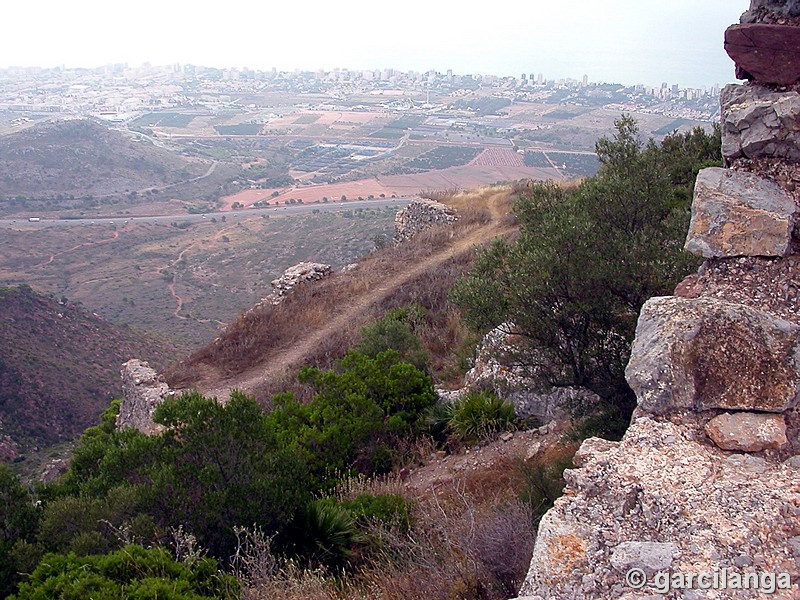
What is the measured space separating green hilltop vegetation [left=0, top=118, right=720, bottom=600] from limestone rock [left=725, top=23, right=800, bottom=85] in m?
1.55

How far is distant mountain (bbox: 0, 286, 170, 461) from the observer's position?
2020cm

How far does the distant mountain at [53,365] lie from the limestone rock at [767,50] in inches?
733

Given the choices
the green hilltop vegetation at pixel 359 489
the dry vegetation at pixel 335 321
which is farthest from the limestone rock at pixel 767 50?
the dry vegetation at pixel 335 321

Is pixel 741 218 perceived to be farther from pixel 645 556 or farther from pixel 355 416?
pixel 355 416

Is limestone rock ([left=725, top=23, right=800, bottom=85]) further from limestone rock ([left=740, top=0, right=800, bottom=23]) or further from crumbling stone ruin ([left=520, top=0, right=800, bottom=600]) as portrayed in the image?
limestone rock ([left=740, top=0, right=800, bottom=23])

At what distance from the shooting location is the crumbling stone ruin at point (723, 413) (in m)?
3.10

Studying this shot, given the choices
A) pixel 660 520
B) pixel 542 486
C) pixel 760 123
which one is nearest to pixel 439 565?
pixel 542 486

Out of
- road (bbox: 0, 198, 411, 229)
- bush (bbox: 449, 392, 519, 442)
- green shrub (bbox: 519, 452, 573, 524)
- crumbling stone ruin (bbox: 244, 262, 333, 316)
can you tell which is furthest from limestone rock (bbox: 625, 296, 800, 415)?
road (bbox: 0, 198, 411, 229)

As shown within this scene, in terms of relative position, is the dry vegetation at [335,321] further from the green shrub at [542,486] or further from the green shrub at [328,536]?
the green shrub at [328,536]

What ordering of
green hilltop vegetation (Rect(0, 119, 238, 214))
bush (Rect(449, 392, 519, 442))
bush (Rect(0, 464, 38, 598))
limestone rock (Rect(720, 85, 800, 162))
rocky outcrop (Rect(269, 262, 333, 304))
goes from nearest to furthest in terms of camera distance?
1. limestone rock (Rect(720, 85, 800, 162))
2. bush (Rect(0, 464, 38, 598))
3. bush (Rect(449, 392, 519, 442))
4. rocky outcrop (Rect(269, 262, 333, 304))
5. green hilltop vegetation (Rect(0, 119, 238, 214))

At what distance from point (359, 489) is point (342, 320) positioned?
820 centimetres

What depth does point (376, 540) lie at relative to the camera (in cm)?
541

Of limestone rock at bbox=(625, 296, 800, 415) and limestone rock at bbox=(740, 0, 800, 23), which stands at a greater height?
limestone rock at bbox=(740, 0, 800, 23)

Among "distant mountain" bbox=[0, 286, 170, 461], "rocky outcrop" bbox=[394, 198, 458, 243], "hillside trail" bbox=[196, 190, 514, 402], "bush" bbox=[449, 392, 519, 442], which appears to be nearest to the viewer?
"bush" bbox=[449, 392, 519, 442]
